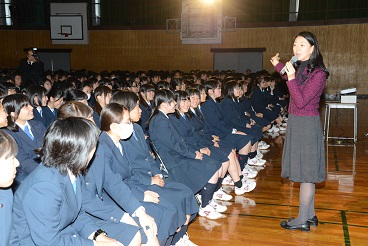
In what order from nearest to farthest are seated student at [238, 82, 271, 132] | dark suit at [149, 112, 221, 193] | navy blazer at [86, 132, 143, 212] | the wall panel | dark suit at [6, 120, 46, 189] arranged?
navy blazer at [86, 132, 143, 212], dark suit at [6, 120, 46, 189], dark suit at [149, 112, 221, 193], seated student at [238, 82, 271, 132], the wall panel

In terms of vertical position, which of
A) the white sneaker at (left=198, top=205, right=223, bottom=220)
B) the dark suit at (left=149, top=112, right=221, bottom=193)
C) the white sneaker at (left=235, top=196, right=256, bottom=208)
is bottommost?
the white sneaker at (left=235, top=196, right=256, bottom=208)

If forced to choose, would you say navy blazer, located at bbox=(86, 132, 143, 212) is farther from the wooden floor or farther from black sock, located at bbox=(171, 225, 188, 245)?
the wooden floor

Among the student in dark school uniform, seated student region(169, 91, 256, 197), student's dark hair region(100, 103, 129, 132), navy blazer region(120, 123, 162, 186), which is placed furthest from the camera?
the student in dark school uniform

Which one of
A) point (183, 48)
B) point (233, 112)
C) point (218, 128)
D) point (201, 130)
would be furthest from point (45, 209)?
point (183, 48)

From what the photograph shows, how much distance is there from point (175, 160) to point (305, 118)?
48.4 inches

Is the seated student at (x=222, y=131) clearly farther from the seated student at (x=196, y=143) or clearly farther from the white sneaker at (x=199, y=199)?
the white sneaker at (x=199, y=199)

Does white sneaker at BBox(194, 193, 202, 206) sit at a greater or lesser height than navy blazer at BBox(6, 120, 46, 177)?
lesser

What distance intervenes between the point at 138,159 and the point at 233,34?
1193 centimetres

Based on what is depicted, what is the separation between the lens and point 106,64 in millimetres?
15492

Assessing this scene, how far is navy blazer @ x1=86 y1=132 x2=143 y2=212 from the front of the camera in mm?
2389

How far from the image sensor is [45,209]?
5.67 ft

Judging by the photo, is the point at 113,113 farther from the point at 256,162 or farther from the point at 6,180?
the point at 256,162

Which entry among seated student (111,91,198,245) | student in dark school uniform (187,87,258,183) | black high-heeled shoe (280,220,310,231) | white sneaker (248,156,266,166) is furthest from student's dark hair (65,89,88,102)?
white sneaker (248,156,266,166)

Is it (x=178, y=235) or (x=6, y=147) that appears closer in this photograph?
(x=6, y=147)
